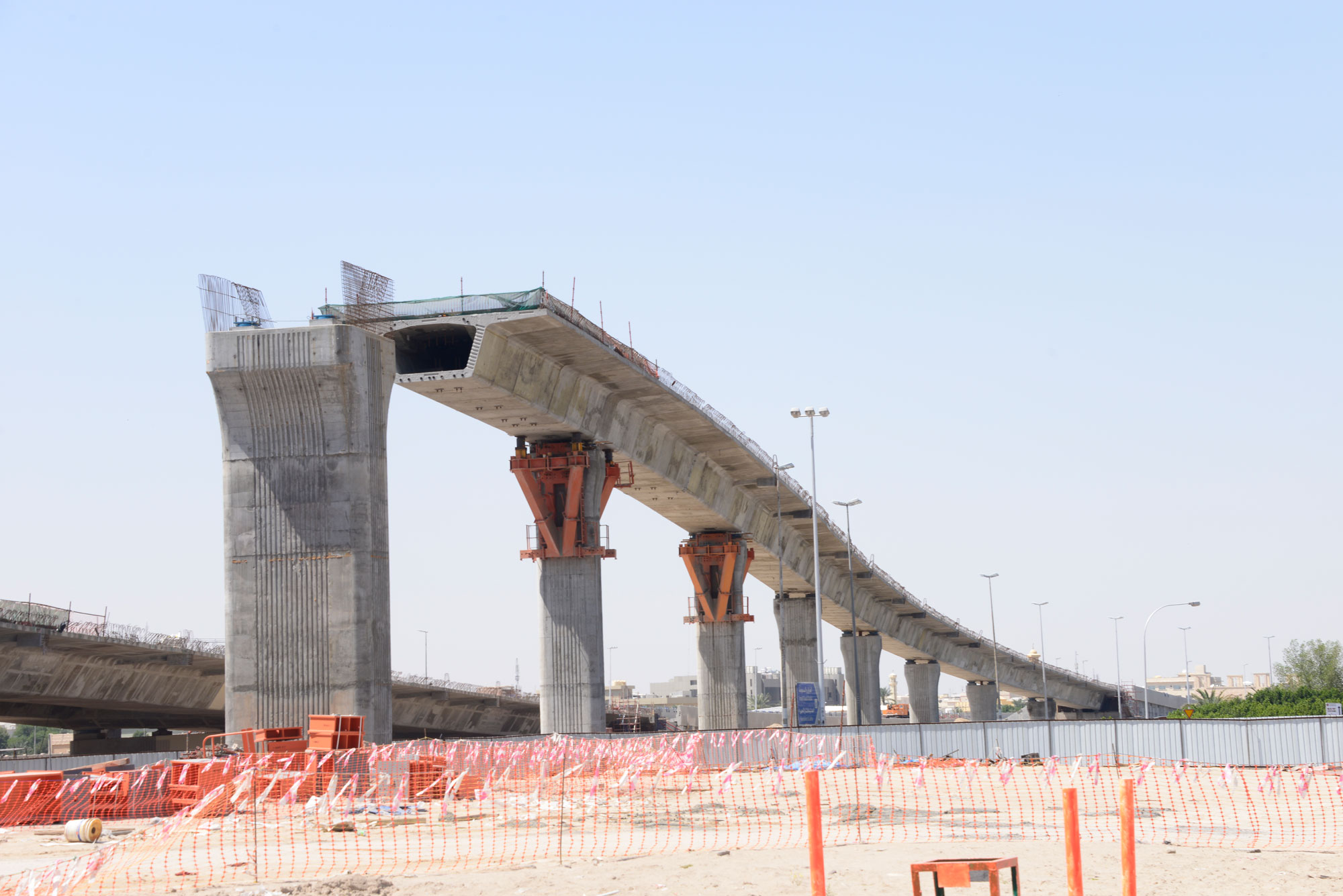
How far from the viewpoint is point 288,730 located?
3038cm

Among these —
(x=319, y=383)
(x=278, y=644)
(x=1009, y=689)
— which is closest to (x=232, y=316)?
(x=319, y=383)

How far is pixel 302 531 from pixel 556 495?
1272 centimetres

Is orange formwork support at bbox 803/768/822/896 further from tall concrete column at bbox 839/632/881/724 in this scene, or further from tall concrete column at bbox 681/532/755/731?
tall concrete column at bbox 839/632/881/724

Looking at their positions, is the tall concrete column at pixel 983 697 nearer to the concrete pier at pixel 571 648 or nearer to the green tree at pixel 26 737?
the concrete pier at pixel 571 648

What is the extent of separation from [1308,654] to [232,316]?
13113cm

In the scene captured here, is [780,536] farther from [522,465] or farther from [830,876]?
[830,876]

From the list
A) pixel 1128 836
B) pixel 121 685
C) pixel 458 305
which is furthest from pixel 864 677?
pixel 1128 836

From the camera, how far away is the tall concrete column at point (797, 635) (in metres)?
71.6

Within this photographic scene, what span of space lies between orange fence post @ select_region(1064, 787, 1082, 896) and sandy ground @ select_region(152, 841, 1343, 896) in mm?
4071

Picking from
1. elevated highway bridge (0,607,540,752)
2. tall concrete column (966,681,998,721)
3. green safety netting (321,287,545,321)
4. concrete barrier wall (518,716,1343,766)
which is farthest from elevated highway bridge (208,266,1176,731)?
tall concrete column (966,681,998,721)

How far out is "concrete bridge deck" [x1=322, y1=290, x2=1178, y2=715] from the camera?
35.9m

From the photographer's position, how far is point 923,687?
4284 inches

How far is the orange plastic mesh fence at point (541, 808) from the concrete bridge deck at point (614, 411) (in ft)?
33.3

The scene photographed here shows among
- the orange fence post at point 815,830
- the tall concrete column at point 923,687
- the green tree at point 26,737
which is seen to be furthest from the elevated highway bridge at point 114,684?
the green tree at point 26,737
